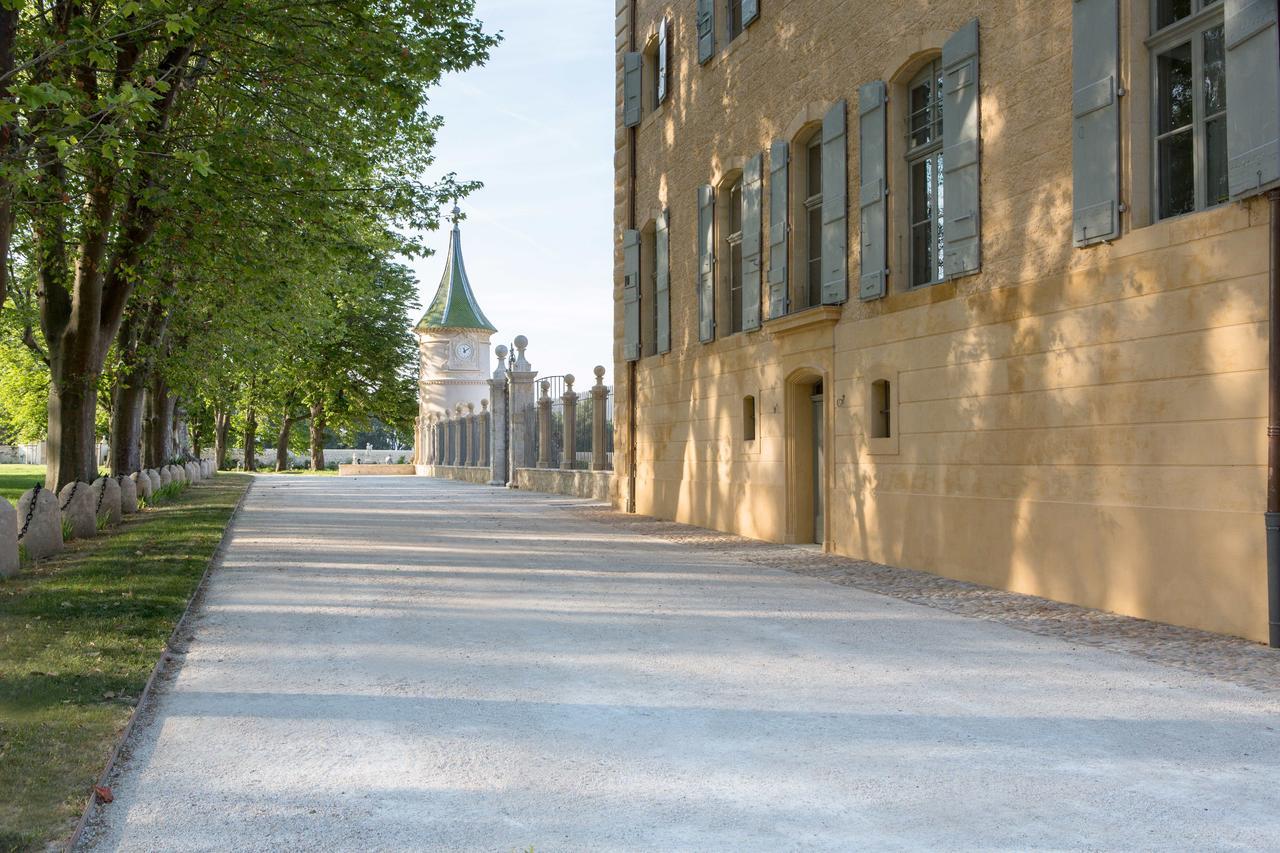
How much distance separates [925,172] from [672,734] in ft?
28.0

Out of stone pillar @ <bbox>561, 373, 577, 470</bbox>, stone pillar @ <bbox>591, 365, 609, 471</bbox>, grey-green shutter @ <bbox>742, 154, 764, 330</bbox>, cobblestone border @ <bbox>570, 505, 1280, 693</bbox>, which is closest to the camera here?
cobblestone border @ <bbox>570, 505, 1280, 693</bbox>

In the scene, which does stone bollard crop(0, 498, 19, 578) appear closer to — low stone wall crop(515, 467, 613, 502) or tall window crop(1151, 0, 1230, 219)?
tall window crop(1151, 0, 1230, 219)

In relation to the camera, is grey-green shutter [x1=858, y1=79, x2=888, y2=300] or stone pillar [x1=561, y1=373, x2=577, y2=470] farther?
stone pillar [x1=561, y1=373, x2=577, y2=470]

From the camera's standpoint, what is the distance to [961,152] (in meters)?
11.1

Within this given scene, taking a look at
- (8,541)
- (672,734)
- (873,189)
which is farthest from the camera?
(873,189)

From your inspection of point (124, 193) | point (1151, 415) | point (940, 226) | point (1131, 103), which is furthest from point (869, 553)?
point (124, 193)

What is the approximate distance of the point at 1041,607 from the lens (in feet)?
30.9

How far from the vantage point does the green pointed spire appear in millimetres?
66000

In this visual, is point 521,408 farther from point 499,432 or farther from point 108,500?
point 108,500

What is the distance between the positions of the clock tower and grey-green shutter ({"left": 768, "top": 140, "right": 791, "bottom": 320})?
4876 centimetres

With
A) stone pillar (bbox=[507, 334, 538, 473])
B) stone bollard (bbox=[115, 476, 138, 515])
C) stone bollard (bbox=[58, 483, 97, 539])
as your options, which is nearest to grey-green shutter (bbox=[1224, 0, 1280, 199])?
stone bollard (bbox=[58, 483, 97, 539])

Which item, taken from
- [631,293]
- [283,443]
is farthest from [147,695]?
[283,443]

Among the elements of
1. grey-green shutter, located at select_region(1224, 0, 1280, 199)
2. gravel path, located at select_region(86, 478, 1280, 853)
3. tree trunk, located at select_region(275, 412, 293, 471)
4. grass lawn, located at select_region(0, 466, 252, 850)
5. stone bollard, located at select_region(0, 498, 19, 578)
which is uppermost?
grey-green shutter, located at select_region(1224, 0, 1280, 199)

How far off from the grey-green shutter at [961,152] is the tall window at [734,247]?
621 centimetres
